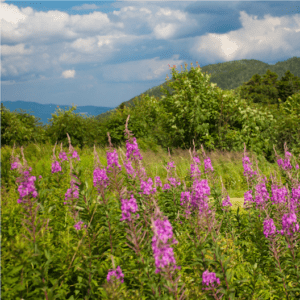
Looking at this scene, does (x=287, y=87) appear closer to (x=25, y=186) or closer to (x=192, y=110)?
(x=192, y=110)

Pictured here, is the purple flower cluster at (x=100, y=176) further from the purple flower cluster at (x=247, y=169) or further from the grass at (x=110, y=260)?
the purple flower cluster at (x=247, y=169)

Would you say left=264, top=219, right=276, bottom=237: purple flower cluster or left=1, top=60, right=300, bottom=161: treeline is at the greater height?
left=1, top=60, right=300, bottom=161: treeline

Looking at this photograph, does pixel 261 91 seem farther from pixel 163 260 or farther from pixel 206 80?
pixel 163 260

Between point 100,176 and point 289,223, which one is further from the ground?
point 100,176

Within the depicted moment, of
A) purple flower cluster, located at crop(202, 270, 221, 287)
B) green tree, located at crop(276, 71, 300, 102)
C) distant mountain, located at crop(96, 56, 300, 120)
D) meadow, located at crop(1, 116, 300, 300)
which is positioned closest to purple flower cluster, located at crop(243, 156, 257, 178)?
meadow, located at crop(1, 116, 300, 300)

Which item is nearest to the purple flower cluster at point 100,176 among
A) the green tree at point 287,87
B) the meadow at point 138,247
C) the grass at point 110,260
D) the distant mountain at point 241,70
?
the meadow at point 138,247

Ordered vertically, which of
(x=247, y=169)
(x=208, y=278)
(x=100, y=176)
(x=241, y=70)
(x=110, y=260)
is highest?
(x=241, y=70)

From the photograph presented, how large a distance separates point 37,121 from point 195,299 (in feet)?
71.2

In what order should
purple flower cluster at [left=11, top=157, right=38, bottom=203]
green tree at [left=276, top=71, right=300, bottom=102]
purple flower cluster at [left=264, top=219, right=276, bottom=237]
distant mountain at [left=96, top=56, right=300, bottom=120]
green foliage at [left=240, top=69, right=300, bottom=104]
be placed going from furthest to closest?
distant mountain at [left=96, top=56, right=300, bottom=120] → green tree at [left=276, top=71, right=300, bottom=102] → green foliage at [left=240, top=69, right=300, bottom=104] → purple flower cluster at [left=264, top=219, right=276, bottom=237] → purple flower cluster at [left=11, top=157, right=38, bottom=203]

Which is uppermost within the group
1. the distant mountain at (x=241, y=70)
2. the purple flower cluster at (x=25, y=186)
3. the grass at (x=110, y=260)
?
the distant mountain at (x=241, y=70)

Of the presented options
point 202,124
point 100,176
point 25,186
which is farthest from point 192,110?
point 25,186

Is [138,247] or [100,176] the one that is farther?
[100,176]

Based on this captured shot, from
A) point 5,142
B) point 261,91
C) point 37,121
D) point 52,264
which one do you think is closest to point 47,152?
point 5,142

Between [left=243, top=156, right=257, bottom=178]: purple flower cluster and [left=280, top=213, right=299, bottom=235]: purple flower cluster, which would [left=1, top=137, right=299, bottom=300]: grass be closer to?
[left=280, top=213, right=299, bottom=235]: purple flower cluster
